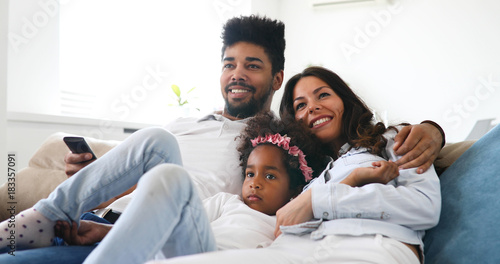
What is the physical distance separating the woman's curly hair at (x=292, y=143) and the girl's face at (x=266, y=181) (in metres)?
0.03

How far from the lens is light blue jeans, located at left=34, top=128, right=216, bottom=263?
788 millimetres

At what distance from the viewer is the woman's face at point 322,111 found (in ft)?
4.84

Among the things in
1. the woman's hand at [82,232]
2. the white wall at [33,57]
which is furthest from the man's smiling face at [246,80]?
the white wall at [33,57]

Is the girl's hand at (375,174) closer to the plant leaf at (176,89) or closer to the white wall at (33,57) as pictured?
the white wall at (33,57)

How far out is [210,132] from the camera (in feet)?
5.92

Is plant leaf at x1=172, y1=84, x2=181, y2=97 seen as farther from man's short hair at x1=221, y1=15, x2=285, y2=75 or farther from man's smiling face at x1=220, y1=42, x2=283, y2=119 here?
man's smiling face at x1=220, y1=42, x2=283, y2=119

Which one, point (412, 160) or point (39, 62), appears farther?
point (39, 62)

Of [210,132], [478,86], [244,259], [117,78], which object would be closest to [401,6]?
[478,86]

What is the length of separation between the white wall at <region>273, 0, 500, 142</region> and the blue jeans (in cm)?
355

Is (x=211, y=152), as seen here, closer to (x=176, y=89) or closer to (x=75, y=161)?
(x=75, y=161)

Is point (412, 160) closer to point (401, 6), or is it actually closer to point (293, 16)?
point (401, 6)

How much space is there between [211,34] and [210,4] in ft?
1.06

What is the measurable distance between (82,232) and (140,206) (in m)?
0.48

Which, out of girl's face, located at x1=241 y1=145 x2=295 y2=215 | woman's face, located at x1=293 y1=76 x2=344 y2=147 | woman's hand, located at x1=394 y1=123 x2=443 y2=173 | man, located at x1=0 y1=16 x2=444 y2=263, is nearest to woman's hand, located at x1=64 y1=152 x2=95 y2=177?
man, located at x1=0 y1=16 x2=444 y2=263
